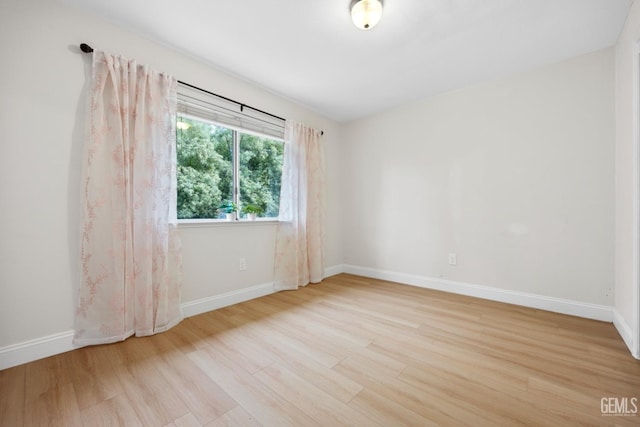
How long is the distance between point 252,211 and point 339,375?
6.30 ft

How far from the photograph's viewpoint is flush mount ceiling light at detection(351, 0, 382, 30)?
165cm

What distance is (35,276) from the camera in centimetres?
162

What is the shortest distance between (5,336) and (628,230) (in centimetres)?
422

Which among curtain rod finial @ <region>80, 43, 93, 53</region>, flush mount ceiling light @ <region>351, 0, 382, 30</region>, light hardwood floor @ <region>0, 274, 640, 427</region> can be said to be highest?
flush mount ceiling light @ <region>351, 0, 382, 30</region>

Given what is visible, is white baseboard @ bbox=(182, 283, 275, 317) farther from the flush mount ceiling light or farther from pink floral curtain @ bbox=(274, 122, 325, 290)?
the flush mount ceiling light

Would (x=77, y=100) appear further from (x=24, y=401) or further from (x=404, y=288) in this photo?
(x=404, y=288)

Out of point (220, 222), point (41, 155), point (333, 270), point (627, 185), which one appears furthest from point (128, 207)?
point (627, 185)

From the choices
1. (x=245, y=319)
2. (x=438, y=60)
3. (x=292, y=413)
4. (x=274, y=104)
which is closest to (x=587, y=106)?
(x=438, y=60)

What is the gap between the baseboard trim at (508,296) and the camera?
2.20 metres

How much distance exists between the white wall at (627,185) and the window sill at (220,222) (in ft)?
9.92

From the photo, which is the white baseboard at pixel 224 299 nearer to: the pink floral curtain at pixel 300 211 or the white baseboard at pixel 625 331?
the pink floral curtain at pixel 300 211

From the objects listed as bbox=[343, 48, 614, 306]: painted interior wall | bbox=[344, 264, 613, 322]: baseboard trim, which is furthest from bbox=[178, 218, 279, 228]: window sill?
bbox=[344, 264, 613, 322]: baseboard trim

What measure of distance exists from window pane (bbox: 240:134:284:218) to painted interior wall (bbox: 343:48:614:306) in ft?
4.74

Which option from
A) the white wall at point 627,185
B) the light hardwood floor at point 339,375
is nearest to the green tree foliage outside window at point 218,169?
the light hardwood floor at point 339,375
